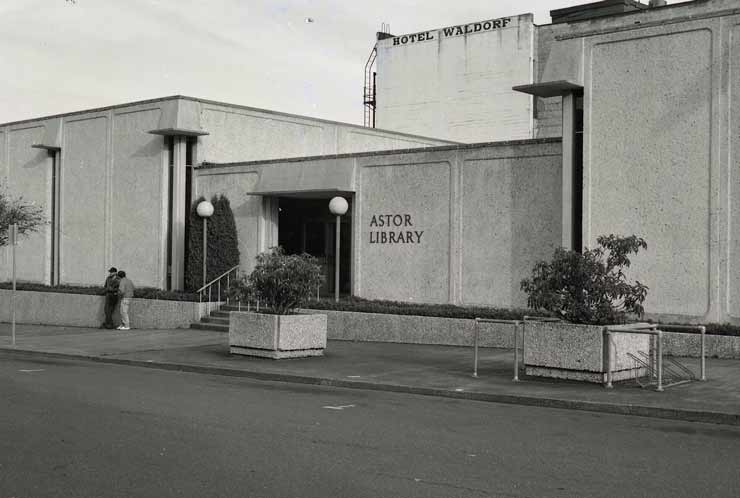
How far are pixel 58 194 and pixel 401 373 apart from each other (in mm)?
19844

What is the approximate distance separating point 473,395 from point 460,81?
29.1 m

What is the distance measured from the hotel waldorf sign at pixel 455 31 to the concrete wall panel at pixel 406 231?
18883 mm

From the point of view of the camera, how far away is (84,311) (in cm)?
2658

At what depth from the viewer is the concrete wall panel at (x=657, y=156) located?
16453 millimetres

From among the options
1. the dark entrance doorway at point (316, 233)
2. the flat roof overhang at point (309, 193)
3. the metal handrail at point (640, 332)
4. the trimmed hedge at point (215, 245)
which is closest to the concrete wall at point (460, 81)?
the dark entrance doorway at point (316, 233)

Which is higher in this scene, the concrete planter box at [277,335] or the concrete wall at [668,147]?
the concrete wall at [668,147]

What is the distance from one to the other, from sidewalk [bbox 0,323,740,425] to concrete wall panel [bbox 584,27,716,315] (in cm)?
212

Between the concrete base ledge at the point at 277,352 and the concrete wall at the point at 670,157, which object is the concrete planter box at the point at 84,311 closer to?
the concrete base ledge at the point at 277,352

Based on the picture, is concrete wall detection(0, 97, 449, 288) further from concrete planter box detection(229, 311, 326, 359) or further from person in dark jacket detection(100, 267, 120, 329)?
concrete planter box detection(229, 311, 326, 359)

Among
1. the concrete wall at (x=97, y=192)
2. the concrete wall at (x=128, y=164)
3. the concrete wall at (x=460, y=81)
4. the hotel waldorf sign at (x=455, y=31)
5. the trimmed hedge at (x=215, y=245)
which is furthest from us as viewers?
the hotel waldorf sign at (x=455, y=31)

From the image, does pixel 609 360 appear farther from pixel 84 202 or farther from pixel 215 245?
pixel 84 202

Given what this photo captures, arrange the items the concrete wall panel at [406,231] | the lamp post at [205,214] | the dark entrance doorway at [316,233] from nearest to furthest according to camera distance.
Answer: the concrete wall panel at [406,231] < the lamp post at [205,214] < the dark entrance doorway at [316,233]

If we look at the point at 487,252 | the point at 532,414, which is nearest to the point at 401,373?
→ the point at 532,414

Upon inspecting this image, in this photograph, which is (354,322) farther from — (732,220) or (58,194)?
(58,194)
